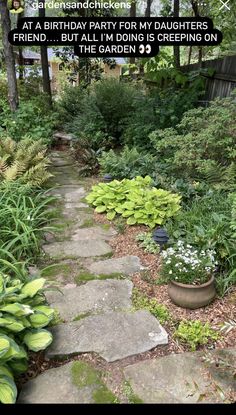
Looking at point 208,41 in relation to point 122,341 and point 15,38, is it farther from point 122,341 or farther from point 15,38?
point 122,341

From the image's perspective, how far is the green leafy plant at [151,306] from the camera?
7.33ft

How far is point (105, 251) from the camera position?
3.09 metres

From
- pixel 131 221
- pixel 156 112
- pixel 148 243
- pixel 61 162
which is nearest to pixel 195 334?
pixel 148 243

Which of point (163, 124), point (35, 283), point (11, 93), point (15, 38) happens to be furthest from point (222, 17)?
point (35, 283)

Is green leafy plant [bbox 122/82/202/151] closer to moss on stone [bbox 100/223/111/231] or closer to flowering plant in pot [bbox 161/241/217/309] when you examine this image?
moss on stone [bbox 100/223/111/231]

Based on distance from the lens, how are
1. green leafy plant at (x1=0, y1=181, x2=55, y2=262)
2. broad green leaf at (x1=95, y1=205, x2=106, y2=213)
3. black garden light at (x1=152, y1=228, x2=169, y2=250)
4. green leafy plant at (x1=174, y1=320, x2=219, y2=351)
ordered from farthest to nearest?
broad green leaf at (x1=95, y1=205, x2=106, y2=213)
black garden light at (x1=152, y1=228, x2=169, y2=250)
green leafy plant at (x1=0, y1=181, x2=55, y2=262)
green leafy plant at (x1=174, y1=320, x2=219, y2=351)

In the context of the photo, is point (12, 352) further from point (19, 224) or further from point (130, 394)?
point (19, 224)

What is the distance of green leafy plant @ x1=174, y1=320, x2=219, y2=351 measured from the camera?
202 cm

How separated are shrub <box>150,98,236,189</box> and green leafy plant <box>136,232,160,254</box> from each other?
0.95 m

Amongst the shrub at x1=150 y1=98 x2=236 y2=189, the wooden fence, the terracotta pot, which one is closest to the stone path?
the terracotta pot

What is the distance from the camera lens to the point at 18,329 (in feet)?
5.70

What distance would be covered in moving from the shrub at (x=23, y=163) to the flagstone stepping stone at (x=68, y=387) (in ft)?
7.86

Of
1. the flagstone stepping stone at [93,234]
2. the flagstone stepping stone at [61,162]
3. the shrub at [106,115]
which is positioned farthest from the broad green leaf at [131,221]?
the shrub at [106,115]

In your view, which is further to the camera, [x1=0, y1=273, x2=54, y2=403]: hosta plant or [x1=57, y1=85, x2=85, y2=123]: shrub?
[x1=57, y1=85, x2=85, y2=123]: shrub
